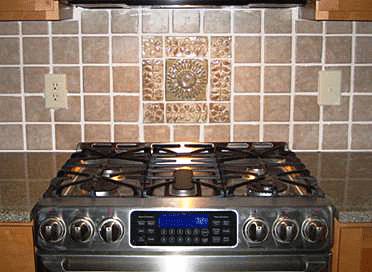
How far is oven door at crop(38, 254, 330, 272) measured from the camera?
4.73ft

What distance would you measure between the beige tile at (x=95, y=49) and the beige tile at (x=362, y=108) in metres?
0.90

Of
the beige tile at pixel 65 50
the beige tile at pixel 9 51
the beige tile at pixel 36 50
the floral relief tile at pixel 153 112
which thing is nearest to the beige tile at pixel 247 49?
the floral relief tile at pixel 153 112

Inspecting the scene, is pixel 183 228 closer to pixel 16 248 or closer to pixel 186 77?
pixel 16 248

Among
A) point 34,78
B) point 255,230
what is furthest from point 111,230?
point 34,78

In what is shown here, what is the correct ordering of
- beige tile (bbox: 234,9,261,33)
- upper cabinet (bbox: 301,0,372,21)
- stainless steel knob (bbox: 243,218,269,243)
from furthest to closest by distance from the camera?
1. beige tile (bbox: 234,9,261,33)
2. upper cabinet (bbox: 301,0,372,21)
3. stainless steel knob (bbox: 243,218,269,243)

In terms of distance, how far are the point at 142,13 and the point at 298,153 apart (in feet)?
2.43

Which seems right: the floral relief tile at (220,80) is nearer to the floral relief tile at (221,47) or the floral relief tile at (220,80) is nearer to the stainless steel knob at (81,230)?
the floral relief tile at (221,47)

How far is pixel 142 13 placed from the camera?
1981 mm

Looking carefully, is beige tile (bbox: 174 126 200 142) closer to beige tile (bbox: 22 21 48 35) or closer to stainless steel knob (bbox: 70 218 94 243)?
beige tile (bbox: 22 21 48 35)

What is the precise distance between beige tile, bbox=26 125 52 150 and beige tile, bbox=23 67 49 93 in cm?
13

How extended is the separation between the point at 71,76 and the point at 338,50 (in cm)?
94

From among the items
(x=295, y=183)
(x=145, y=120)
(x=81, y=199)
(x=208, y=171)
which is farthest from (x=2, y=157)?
(x=295, y=183)

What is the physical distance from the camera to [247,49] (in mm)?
1999

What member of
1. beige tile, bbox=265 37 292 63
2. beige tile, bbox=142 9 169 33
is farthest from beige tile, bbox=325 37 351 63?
beige tile, bbox=142 9 169 33
